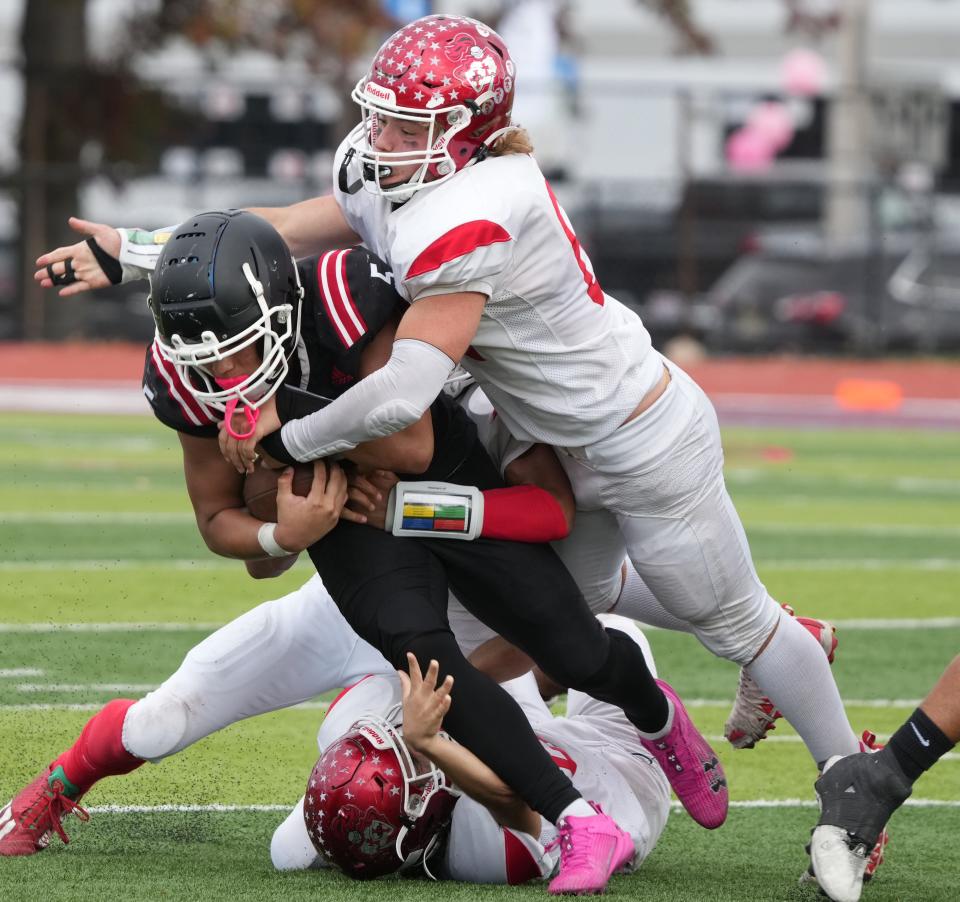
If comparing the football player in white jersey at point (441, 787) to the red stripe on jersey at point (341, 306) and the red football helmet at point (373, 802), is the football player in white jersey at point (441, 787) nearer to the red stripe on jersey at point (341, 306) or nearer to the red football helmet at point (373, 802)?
the red football helmet at point (373, 802)

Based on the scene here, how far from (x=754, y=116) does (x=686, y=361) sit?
4.09 m

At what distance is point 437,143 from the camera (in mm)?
3750

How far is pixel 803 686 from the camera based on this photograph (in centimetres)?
397

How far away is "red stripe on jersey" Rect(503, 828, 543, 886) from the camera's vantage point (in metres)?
3.70

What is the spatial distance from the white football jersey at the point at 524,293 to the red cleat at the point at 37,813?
1.23m

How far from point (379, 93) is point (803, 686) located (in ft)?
5.04

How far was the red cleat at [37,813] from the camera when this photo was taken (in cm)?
390

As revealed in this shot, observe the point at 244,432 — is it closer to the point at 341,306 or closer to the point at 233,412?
the point at 233,412

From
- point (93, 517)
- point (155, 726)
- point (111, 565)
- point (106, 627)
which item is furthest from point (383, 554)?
point (93, 517)

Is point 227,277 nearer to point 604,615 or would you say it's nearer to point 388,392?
point 388,392

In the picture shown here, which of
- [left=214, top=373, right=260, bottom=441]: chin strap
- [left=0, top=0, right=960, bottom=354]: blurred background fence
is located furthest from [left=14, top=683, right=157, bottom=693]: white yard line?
[left=0, top=0, right=960, bottom=354]: blurred background fence

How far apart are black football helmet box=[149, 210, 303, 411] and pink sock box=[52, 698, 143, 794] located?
741mm

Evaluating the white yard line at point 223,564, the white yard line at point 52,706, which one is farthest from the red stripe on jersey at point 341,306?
the white yard line at point 223,564

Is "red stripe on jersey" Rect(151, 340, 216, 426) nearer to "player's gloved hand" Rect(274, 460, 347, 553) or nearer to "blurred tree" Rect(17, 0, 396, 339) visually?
"player's gloved hand" Rect(274, 460, 347, 553)
